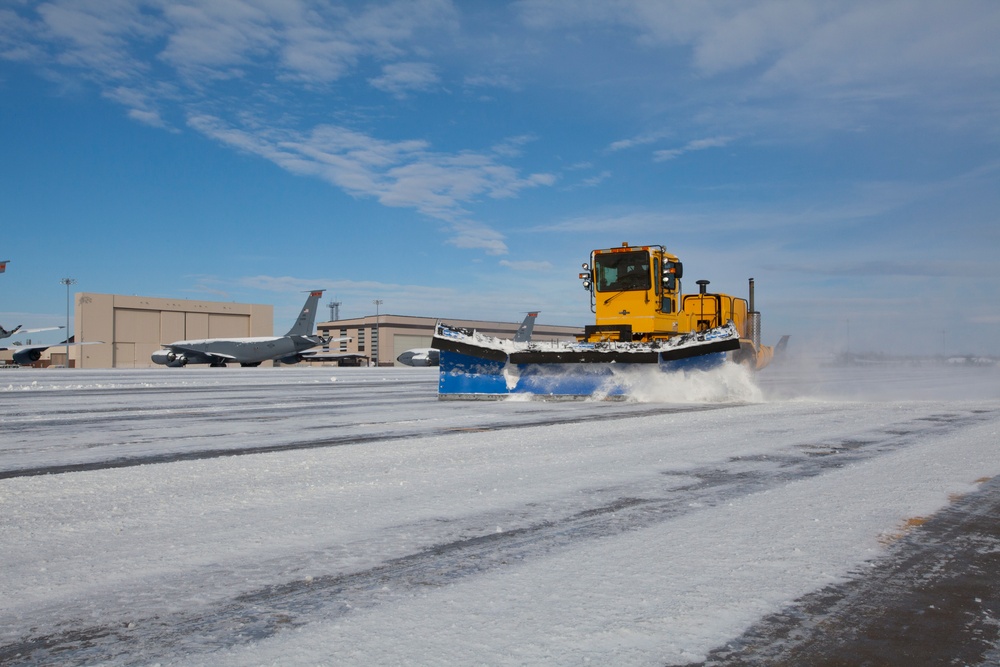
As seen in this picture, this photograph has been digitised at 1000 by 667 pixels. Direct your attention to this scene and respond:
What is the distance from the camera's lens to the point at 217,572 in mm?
2854

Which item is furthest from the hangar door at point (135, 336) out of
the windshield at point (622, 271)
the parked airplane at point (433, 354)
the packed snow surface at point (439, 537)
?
the packed snow surface at point (439, 537)

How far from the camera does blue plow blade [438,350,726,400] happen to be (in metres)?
12.9

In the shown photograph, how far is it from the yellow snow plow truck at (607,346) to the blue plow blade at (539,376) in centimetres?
2

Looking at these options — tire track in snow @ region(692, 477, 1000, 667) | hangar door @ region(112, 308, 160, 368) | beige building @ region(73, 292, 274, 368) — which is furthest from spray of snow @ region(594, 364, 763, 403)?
hangar door @ region(112, 308, 160, 368)

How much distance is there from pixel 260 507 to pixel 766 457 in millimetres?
4002

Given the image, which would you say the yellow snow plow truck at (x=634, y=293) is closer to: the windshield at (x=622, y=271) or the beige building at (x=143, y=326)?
the windshield at (x=622, y=271)

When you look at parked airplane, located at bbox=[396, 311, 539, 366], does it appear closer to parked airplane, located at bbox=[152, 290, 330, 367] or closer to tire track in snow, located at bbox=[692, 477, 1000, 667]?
parked airplane, located at bbox=[152, 290, 330, 367]

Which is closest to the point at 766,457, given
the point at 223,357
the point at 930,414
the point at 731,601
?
the point at 731,601

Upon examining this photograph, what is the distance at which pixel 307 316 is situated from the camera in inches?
2298

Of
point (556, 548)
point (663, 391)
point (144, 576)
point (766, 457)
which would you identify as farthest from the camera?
point (663, 391)

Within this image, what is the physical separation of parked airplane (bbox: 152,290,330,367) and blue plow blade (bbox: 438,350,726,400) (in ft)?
149

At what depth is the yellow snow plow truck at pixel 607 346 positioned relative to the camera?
500 inches

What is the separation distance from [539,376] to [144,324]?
76.6 meters

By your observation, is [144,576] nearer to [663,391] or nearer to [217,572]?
[217,572]
